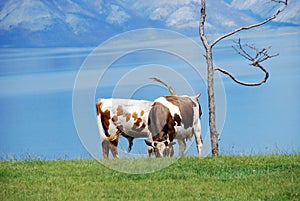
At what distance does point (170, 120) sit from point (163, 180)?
3787 millimetres

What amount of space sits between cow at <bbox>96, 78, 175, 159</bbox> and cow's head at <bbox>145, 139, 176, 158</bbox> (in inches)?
46.9

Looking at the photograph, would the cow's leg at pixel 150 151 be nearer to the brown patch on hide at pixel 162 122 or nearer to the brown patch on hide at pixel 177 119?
the brown patch on hide at pixel 162 122

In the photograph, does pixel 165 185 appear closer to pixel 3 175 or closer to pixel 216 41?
pixel 3 175

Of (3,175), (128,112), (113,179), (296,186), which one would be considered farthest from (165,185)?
(128,112)

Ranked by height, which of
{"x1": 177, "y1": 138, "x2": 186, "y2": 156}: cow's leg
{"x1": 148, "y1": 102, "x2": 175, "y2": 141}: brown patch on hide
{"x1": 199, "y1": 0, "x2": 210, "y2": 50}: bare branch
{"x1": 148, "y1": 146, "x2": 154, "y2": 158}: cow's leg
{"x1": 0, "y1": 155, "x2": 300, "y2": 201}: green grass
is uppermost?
{"x1": 199, "y1": 0, "x2": 210, "y2": 50}: bare branch

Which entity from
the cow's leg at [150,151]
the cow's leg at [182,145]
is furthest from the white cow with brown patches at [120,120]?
the cow's leg at [150,151]

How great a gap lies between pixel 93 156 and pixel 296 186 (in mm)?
6302

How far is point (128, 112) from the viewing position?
61.1 ft

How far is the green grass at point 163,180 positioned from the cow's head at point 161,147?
0.97 metres

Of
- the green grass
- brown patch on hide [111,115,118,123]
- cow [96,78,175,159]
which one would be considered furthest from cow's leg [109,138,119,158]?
the green grass

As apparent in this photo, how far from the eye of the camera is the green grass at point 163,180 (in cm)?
1195

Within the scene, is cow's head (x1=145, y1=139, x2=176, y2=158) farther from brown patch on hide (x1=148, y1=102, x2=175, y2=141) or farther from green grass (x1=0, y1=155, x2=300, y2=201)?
green grass (x1=0, y1=155, x2=300, y2=201)

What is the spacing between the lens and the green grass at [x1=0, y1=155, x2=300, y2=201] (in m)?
11.9

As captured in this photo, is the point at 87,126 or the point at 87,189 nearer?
the point at 87,189
